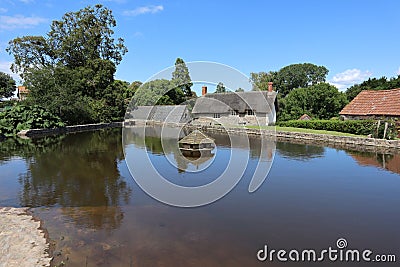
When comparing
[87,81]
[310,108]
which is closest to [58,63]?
[87,81]

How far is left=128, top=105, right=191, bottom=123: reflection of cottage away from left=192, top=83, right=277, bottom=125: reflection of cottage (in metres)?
2.04

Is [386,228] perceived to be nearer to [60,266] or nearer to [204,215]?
[204,215]

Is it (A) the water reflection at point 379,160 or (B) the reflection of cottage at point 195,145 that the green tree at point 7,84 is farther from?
(A) the water reflection at point 379,160

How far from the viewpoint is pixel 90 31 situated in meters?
43.8

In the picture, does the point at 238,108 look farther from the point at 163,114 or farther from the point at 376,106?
the point at 376,106

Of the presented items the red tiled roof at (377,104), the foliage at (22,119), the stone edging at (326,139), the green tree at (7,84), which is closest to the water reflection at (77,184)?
the foliage at (22,119)

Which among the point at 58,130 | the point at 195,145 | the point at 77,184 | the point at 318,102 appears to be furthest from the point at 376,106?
the point at 58,130

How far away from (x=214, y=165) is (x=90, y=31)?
3735cm

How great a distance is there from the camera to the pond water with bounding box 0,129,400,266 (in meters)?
5.90

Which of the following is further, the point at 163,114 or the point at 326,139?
the point at 163,114

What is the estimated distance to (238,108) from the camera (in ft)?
132
